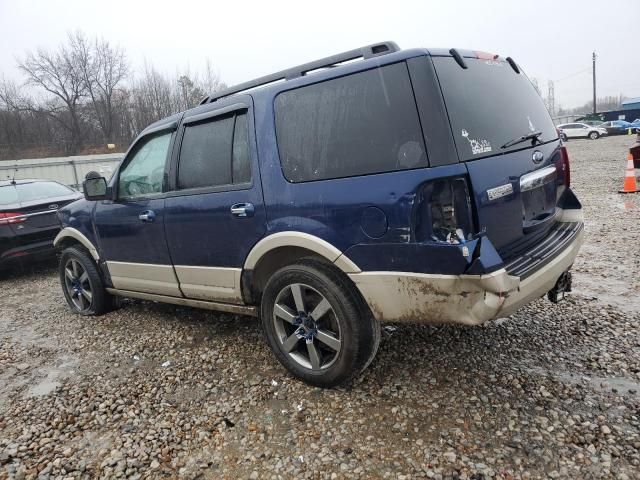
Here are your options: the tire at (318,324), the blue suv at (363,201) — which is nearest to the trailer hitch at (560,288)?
the blue suv at (363,201)

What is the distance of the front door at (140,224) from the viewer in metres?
3.82

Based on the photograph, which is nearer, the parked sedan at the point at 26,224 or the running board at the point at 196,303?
the running board at the point at 196,303

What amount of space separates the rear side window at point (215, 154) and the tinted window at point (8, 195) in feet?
15.7

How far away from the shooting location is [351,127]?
2.64 m

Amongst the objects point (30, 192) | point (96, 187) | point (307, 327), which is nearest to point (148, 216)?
point (96, 187)

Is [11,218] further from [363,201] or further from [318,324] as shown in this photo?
[363,201]

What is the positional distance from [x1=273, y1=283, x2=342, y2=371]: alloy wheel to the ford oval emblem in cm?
156

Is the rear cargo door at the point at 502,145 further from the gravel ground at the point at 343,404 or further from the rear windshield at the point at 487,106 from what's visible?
the gravel ground at the point at 343,404

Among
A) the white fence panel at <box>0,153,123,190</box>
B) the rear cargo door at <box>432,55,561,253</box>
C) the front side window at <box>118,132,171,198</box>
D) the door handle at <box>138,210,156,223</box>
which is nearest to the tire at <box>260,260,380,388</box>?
the rear cargo door at <box>432,55,561,253</box>

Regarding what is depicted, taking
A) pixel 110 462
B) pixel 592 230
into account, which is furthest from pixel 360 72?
pixel 592 230

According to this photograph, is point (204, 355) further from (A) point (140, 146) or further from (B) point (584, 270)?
(B) point (584, 270)

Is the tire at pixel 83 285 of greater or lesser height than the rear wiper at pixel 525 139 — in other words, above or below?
below

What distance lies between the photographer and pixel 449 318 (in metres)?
2.43

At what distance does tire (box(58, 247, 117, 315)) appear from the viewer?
470 cm
